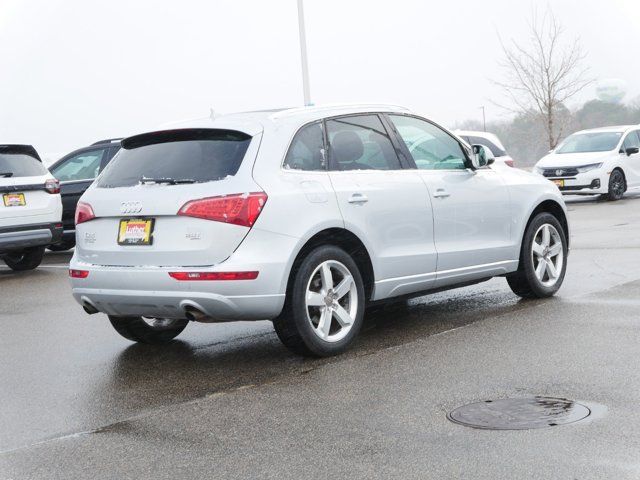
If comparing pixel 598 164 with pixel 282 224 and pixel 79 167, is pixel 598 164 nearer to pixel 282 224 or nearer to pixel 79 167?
pixel 79 167

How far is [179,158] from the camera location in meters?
6.73

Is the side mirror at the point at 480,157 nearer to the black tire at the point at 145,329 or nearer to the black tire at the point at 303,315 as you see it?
the black tire at the point at 303,315

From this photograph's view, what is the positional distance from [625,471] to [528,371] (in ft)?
6.39

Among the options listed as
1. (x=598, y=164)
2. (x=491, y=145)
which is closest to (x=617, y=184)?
(x=598, y=164)

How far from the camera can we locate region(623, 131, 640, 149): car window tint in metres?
23.9

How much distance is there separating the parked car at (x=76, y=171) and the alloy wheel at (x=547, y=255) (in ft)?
29.8

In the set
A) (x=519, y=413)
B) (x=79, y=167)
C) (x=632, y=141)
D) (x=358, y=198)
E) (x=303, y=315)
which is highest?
(x=79, y=167)

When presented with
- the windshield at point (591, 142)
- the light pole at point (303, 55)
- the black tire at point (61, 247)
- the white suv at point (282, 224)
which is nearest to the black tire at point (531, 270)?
the white suv at point (282, 224)

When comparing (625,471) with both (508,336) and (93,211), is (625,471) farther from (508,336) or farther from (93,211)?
(93,211)

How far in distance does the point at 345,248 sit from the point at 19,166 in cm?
773

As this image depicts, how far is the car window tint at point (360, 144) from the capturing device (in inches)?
280

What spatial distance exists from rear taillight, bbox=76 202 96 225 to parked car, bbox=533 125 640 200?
17.2 m

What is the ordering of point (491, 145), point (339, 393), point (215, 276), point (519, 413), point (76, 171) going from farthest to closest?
1. point (491, 145)
2. point (76, 171)
3. point (215, 276)
4. point (339, 393)
5. point (519, 413)

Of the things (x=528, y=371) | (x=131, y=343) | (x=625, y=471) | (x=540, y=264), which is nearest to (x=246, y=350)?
(x=131, y=343)
